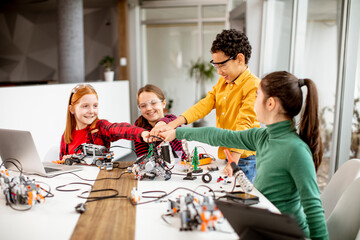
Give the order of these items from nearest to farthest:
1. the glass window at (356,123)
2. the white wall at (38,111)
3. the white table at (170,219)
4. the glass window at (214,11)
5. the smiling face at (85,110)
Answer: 1. the white table at (170,219)
2. the smiling face at (85,110)
3. the glass window at (356,123)
4. the white wall at (38,111)
5. the glass window at (214,11)

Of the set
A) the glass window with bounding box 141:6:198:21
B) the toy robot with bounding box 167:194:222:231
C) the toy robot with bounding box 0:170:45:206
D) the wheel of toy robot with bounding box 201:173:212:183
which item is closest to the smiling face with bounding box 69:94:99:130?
the toy robot with bounding box 0:170:45:206

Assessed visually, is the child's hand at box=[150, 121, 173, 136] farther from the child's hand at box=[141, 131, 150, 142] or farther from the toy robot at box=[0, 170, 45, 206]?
the toy robot at box=[0, 170, 45, 206]

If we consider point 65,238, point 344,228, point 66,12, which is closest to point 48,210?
point 65,238

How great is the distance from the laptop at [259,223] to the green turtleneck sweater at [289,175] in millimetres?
396

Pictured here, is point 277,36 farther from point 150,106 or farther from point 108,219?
point 108,219

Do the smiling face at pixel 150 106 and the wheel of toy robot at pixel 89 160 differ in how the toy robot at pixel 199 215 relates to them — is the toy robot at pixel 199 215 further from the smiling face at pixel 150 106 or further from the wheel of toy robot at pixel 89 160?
the smiling face at pixel 150 106

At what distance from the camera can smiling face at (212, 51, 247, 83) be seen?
6.89ft

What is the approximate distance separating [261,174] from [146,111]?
3.52 feet

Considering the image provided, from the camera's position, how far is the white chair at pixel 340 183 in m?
1.62

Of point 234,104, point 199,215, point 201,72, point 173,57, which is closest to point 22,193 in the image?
point 199,215

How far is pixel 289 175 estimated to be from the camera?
1436 mm

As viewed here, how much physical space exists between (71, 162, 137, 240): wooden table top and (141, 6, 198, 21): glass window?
20.4 feet

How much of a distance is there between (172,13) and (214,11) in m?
0.94

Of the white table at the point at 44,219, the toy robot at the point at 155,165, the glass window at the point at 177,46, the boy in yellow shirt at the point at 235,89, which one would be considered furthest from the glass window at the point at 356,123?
the glass window at the point at 177,46
